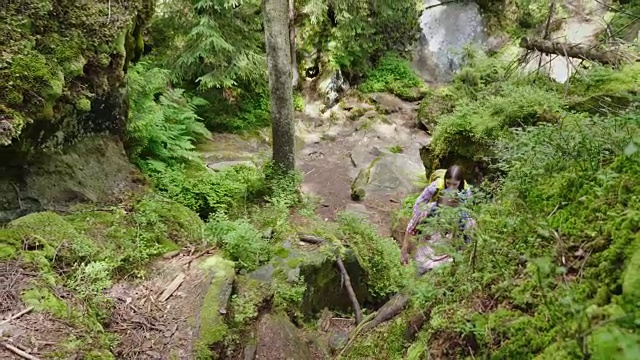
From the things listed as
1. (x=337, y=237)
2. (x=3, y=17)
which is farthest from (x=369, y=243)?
(x=3, y=17)

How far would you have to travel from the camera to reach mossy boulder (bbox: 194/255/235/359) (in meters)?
4.24

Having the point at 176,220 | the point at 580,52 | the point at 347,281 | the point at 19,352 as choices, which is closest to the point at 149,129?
the point at 176,220

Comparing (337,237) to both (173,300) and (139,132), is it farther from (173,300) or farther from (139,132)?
(139,132)

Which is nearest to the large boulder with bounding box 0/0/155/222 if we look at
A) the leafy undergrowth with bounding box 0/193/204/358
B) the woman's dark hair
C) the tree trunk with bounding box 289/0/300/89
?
the leafy undergrowth with bounding box 0/193/204/358

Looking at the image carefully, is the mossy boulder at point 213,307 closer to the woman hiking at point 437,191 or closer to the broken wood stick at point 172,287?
the broken wood stick at point 172,287

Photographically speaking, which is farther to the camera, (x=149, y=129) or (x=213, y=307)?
(x=149, y=129)

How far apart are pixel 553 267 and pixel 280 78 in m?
6.39

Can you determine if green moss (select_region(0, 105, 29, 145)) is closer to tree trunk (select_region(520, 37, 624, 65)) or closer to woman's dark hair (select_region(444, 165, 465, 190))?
woman's dark hair (select_region(444, 165, 465, 190))

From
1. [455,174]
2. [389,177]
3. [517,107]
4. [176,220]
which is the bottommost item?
[389,177]

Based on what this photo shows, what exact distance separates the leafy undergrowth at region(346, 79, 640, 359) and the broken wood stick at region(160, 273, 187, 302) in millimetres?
2617

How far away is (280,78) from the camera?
25.4ft

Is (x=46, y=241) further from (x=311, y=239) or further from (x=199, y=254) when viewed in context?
(x=311, y=239)

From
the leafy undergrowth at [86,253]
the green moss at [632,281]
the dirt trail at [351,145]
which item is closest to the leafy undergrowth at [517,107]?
the dirt trail at [351,145]

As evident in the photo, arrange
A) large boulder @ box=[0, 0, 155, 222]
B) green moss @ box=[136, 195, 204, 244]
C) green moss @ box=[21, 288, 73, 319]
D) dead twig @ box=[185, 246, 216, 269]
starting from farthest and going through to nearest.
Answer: green moss @ box=[136, 195, 204, 244]
dead twig @ box=[185, 246, 216, 269]
large boulder @ box=[0, 0, 155, 222]
green moss @ box=[21, 288, 73, 319]
